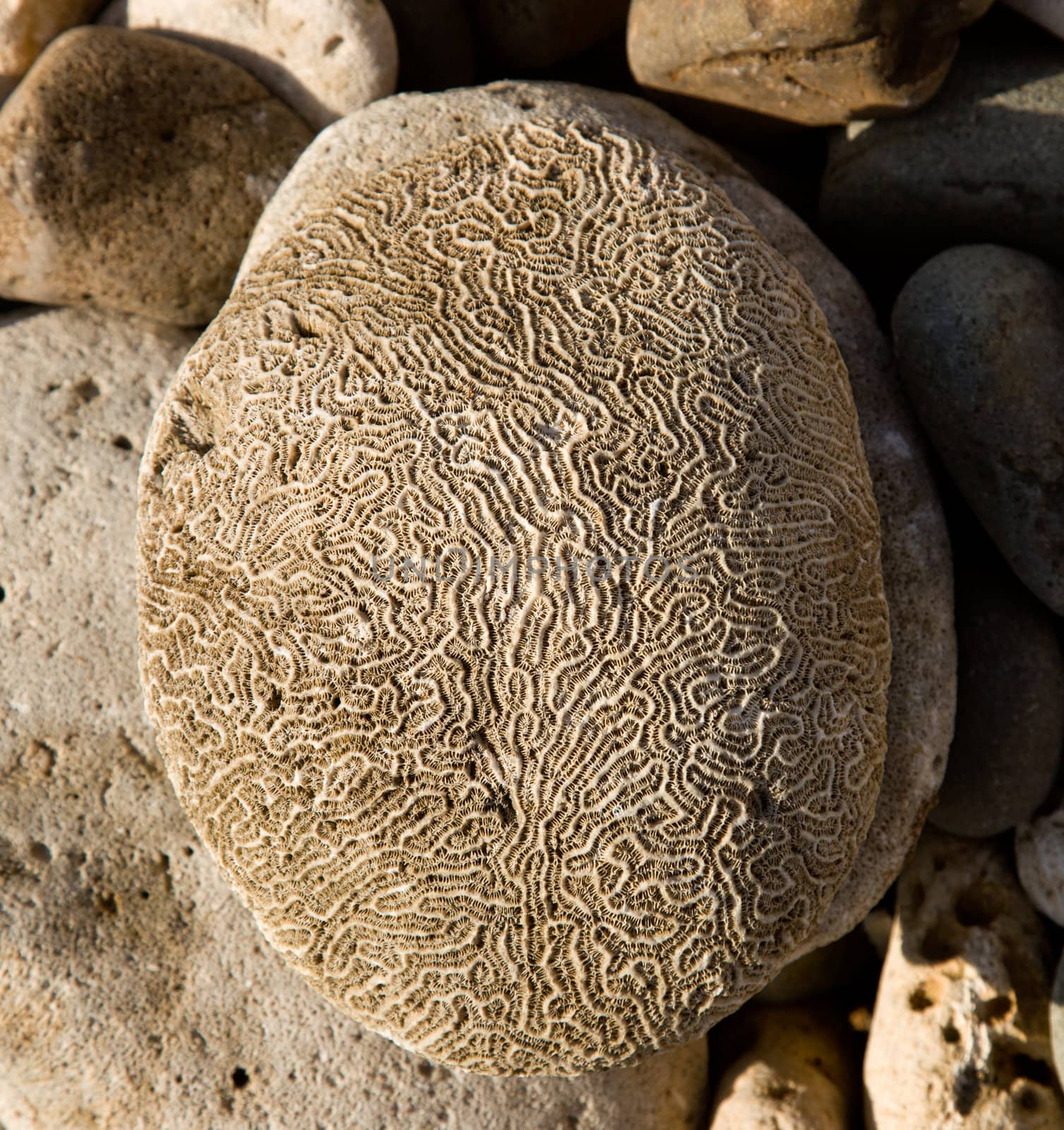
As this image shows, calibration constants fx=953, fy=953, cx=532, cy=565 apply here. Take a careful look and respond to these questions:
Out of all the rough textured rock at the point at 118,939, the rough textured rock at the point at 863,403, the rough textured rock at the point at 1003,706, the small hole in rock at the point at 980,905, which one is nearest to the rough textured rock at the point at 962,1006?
the small hole in rock at the point at 980,905

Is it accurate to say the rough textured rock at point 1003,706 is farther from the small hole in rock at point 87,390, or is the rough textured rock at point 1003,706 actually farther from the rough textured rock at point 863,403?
the small hole in rock at point 87,390

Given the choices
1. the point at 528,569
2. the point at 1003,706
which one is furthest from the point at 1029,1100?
the point at 528,569

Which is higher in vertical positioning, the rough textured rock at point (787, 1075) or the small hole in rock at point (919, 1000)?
the small hole in rock at point (919, 1000)

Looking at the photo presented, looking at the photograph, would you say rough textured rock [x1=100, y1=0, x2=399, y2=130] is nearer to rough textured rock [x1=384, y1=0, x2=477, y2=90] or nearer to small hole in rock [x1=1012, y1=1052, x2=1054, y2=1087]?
rough textured rock [x1=384, y1=0, x2=477, y2=90]

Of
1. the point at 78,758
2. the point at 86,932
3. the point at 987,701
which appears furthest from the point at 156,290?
the point at 987,701

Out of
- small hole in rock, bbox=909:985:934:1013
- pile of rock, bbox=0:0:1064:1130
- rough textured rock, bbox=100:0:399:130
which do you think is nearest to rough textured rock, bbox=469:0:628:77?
pile of rock, bbox=0:0:1064:1130
